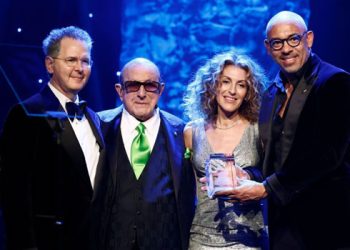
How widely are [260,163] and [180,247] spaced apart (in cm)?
66

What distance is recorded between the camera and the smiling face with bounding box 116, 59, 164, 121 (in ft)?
9.97

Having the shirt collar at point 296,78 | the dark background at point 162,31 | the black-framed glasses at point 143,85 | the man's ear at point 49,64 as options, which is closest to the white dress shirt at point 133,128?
the black-framed glasses at point 143,85

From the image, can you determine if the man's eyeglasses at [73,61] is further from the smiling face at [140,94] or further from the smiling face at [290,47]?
the smiling face at [290,47]

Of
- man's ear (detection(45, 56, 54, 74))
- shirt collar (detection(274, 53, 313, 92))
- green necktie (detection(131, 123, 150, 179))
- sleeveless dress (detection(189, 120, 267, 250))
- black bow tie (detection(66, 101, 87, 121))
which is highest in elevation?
man's ear (detection(45, 56, 54, 74))

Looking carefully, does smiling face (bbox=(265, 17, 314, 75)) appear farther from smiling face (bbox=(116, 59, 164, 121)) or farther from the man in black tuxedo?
the man in black tuxedo

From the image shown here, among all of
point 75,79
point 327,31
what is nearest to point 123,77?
point 75,79

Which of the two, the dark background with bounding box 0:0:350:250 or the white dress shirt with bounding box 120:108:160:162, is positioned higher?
the dark background with bounding box 0:0:350:250

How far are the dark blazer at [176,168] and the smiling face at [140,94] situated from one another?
10 centimetres

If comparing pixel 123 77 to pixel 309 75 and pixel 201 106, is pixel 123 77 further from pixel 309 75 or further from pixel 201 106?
pixel 309 75

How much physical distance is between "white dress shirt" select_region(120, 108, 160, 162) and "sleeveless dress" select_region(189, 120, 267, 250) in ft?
0.94

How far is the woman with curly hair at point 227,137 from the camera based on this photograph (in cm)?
287

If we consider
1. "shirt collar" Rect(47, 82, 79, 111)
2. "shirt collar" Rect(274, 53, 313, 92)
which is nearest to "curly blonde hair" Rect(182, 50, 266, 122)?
"shirt collar" Rect(274, 53, 313, 92)

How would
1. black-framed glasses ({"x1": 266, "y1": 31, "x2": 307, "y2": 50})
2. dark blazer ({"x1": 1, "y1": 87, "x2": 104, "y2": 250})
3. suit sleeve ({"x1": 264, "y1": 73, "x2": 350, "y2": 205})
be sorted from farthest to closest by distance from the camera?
black-framed glasses ({"x1": 266, "y1": 31, "x2": 307, "y2": 50})
suit sleeve ({"x1": 264, "y1": 73, "x2": 350, "y2": 205})
dark blazer ({"x1": 1, "y1": 87, "x2": 104, "y2": 250})

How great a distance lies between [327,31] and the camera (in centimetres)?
426
